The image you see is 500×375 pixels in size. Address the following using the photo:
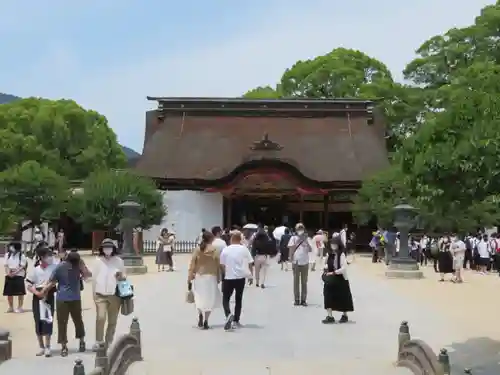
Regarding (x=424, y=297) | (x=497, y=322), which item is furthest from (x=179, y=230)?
(x=497, y=322)

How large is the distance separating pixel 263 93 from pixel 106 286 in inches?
2058

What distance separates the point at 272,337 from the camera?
38.9ft

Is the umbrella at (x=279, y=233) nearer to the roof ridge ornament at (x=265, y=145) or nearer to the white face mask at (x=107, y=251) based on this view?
the white face mask at (x=107, y=251)

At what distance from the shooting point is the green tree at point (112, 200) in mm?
34844

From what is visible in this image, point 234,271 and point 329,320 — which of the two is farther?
point 329,320

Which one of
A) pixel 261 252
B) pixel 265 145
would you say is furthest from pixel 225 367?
pixel 265 145

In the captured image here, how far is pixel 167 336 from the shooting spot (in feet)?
39.2

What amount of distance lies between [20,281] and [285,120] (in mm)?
35109

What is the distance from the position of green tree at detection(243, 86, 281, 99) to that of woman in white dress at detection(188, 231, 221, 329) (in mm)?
46434

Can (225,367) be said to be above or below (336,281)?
below

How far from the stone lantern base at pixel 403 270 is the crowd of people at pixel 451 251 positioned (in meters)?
0.78

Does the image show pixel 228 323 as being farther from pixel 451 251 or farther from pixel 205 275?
pixel 451 251

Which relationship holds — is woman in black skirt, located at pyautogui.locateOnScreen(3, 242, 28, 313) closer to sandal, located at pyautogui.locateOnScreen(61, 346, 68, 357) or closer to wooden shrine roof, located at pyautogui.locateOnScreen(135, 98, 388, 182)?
sandal, located at pyautogui.locateOnScreen(61, 346, 68, 357)

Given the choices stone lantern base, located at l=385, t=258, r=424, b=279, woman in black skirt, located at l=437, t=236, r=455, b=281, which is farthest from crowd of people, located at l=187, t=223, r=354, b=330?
stone lantern base, located at l=385, t=258, r=424, b=279
